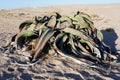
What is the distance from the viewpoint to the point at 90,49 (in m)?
5.62

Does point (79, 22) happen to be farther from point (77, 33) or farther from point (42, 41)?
point (42, 41)

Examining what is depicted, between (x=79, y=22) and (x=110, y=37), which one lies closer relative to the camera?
(x=79, y=22)

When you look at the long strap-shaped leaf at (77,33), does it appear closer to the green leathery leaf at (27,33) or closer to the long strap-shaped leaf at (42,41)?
the long strap-shaped leaf at (42,41)

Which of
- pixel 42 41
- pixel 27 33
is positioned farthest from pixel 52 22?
pixel 42 41

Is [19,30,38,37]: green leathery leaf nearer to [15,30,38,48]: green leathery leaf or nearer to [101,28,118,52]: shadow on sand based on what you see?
[15,30,38,48]: green leathery leaf

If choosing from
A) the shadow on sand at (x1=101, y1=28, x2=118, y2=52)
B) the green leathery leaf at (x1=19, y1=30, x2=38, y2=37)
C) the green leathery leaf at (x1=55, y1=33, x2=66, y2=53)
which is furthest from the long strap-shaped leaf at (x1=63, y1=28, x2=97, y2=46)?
the shadow on sand at (x1=101, y1=28, x2=118, y2=52)

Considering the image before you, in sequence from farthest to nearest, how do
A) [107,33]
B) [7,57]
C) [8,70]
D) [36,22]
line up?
[107,33], [36,22], [7,57], [8,70]

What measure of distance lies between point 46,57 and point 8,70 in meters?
0.90

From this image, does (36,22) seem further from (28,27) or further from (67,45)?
(67,45)

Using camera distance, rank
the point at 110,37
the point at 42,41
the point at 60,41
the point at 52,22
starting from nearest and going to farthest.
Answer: the point at 42,41
the point at 60,41
the point at 52,22
the point at 110,37

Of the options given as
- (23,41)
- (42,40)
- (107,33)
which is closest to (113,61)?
(42,40)

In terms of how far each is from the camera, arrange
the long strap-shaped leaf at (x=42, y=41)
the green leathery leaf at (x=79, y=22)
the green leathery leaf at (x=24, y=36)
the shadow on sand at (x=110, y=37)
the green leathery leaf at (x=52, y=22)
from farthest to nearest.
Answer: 1. the shadow on sand at (x=110, y=37)
2. the green leathery leaf at (x=79, y=22)
3. the green leathery leaf at (x=52, y=22)
4. the green leathery leaf at (x=24, y=36)
5. the long strap-shaped leaf at (x=42, y=41)

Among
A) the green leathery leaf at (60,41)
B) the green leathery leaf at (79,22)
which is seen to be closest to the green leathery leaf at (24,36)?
the green leathery leaf at (60,41)

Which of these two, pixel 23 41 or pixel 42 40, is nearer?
pixel 42 40
